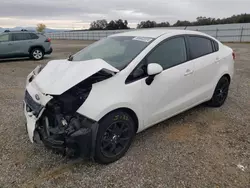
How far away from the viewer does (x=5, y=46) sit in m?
11.8

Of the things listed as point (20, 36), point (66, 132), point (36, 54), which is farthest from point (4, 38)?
point (66, 132)

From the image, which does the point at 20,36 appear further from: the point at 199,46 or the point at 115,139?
the point at 115,139

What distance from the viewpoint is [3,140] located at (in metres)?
3.59

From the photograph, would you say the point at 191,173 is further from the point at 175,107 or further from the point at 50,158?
the point at 50,158

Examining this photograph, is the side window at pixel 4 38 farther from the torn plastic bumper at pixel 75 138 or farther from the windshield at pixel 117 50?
the torn plastic bumper at pixel 75 138

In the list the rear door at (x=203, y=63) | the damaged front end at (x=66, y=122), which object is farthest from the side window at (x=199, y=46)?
the damaged front end at (x=66, y=122)

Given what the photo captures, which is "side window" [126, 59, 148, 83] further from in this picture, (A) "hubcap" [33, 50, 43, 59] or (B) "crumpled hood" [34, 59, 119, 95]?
(A) "hubcap" [33, 50, 43, 59]

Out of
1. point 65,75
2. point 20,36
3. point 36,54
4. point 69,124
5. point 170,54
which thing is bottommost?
point 69,124

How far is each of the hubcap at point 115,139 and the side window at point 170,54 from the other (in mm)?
957

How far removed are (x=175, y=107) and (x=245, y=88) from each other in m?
3.52

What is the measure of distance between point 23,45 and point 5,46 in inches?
32.2

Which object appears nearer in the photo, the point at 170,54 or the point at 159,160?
the point at 159,160

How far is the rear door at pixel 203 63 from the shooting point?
12.9 ft

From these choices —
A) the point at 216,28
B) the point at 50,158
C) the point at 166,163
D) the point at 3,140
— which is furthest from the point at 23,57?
the point at 216,28
